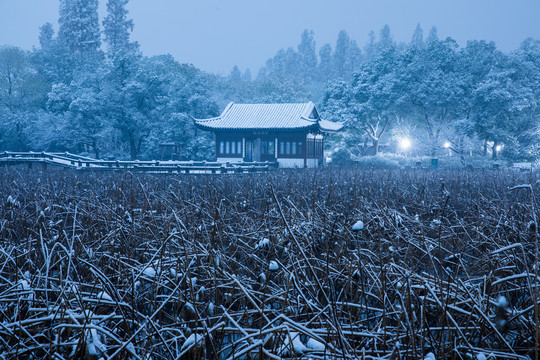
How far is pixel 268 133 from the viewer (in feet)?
85.2

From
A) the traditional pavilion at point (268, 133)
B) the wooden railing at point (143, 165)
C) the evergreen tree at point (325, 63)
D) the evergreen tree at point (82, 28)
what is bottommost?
the wooden railing at point (143, 165)

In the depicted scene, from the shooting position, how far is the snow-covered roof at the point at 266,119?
973 inches

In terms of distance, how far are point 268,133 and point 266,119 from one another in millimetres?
810

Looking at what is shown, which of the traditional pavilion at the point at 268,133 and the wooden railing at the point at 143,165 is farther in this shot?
the traditional pavilion at the point at 268,133

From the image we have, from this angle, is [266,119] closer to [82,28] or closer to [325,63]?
[82,28]

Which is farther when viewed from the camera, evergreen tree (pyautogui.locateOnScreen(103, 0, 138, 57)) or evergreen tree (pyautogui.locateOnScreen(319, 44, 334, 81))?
evergreen tree (pyautogui.locateOnScreen(319, 44, 334, 81))

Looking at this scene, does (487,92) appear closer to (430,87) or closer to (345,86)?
(430,87)

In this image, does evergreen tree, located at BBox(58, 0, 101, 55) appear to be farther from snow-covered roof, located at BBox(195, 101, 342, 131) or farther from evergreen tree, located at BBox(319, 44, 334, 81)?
evergreen tree, located at BBox(319, 44, 334, 81)

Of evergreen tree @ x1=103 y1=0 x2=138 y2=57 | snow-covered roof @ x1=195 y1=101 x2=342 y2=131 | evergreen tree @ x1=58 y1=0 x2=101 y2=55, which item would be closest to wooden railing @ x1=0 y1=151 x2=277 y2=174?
snow-covered roof @ x1=195 y1=101 x2=342 y2=131

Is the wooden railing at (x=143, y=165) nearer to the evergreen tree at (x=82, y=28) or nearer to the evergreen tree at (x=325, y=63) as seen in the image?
the evergreen tree at (x=82, y=28)

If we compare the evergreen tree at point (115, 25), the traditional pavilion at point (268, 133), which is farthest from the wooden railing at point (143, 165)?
the evergreen tree at point (115, 25)

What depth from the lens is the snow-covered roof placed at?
973 inches

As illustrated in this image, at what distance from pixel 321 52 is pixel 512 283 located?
76.3 m

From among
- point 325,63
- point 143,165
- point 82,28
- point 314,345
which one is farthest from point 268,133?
point 325,63
